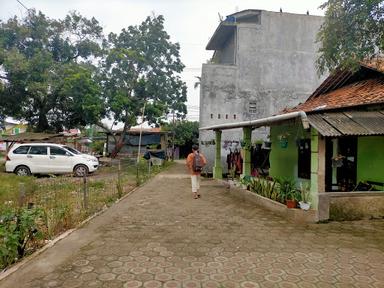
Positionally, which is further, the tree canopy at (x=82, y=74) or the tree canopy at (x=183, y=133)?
the tree canopy at (x=183, y=133)

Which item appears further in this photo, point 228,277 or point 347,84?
point 347,84

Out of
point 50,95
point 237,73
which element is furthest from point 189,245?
point 50,95

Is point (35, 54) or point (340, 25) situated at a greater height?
point (35, 54)

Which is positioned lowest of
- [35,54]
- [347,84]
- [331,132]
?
[331,132]

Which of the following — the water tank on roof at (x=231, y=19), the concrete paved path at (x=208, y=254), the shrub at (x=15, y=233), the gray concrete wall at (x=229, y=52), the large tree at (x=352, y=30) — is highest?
the water tank on roof at (x=231, y=19)

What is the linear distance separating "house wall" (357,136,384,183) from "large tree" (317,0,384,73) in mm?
2560

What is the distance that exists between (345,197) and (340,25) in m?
3.67

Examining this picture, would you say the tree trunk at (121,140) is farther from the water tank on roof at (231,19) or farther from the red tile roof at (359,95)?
the red tile roof at (359,95)

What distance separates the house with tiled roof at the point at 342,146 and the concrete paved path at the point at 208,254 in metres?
0.52

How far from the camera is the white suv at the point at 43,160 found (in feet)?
53.1

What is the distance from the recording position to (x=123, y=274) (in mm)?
4223

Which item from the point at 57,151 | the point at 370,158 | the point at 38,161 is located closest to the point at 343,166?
the point at 370,158

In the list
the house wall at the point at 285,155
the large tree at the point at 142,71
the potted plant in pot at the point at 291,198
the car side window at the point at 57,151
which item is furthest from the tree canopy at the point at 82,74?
the potted plant in pot at the point at 291,198

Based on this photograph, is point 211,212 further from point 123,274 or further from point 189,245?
point 123,274
